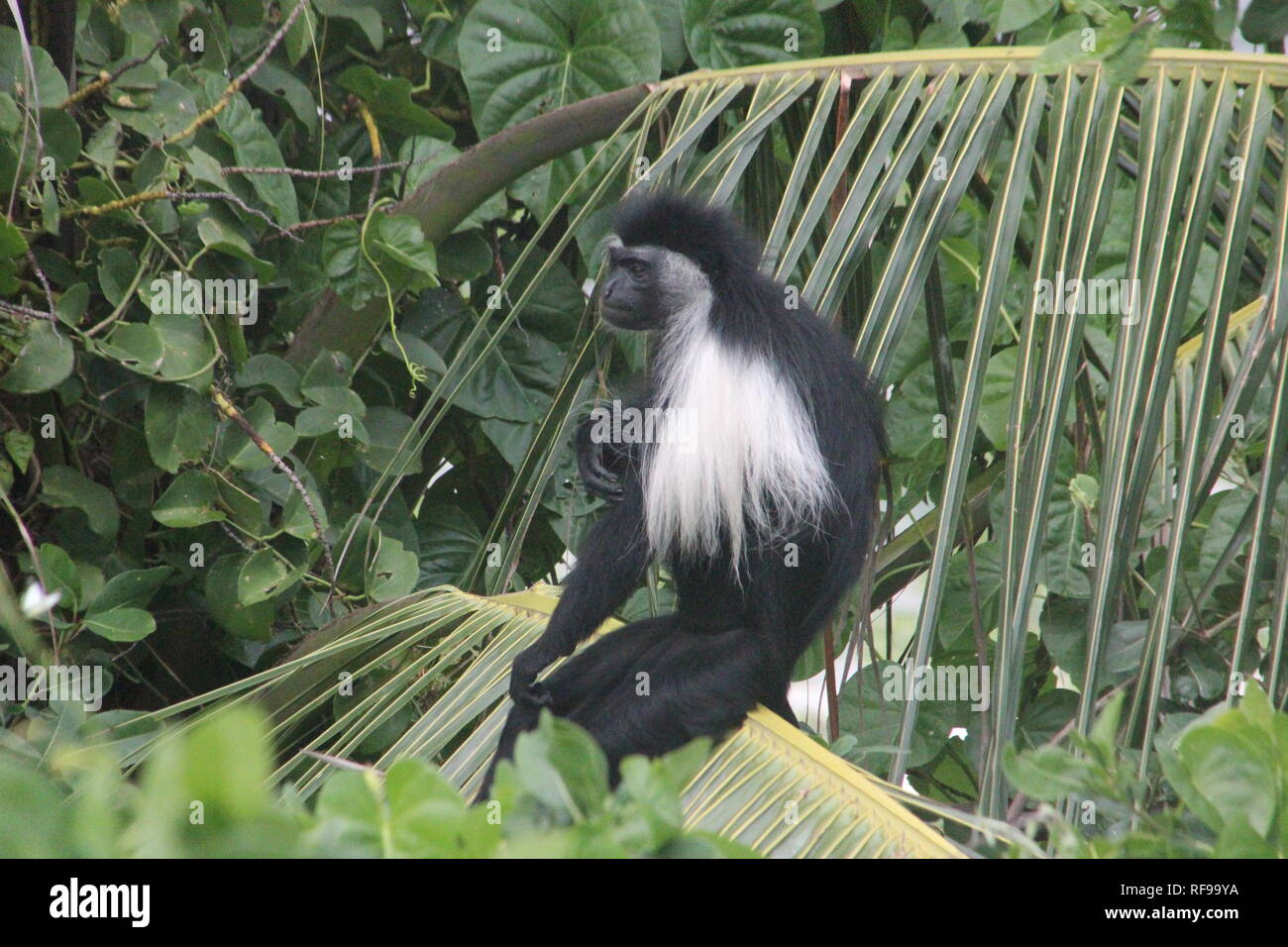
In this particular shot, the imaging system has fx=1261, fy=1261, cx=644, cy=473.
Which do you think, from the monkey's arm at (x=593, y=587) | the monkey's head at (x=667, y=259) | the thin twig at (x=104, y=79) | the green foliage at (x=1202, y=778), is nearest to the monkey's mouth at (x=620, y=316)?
the monkey's head at (x=667, y=259)

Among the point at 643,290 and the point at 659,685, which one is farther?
the point at 643,290

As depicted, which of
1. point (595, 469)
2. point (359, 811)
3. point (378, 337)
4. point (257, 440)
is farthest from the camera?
point (378, 337)

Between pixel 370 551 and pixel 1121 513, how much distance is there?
164 cm

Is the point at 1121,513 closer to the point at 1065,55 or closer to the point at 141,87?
the point at 1065,55

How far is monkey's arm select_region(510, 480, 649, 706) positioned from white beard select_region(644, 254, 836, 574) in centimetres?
4

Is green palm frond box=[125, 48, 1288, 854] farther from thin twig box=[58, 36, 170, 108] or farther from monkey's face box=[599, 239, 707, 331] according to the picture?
thin twig box=[58, 36, 170, 108]

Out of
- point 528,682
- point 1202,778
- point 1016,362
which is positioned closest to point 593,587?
point 528,682

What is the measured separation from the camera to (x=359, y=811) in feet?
2.20

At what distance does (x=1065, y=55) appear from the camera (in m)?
1.47

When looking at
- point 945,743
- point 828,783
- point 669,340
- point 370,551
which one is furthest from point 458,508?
point 828,783

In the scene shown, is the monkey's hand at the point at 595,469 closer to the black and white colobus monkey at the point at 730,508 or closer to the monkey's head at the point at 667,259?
the black and white colobus monkey at the point at 730,508

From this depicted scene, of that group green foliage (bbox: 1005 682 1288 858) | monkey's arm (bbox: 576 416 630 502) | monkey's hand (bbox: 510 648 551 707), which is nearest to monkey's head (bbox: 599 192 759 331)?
monkey's arm (bbox: 576 416 630 502)

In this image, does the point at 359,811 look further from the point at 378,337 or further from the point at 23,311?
the point at 378,337

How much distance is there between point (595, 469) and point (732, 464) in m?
0.26
